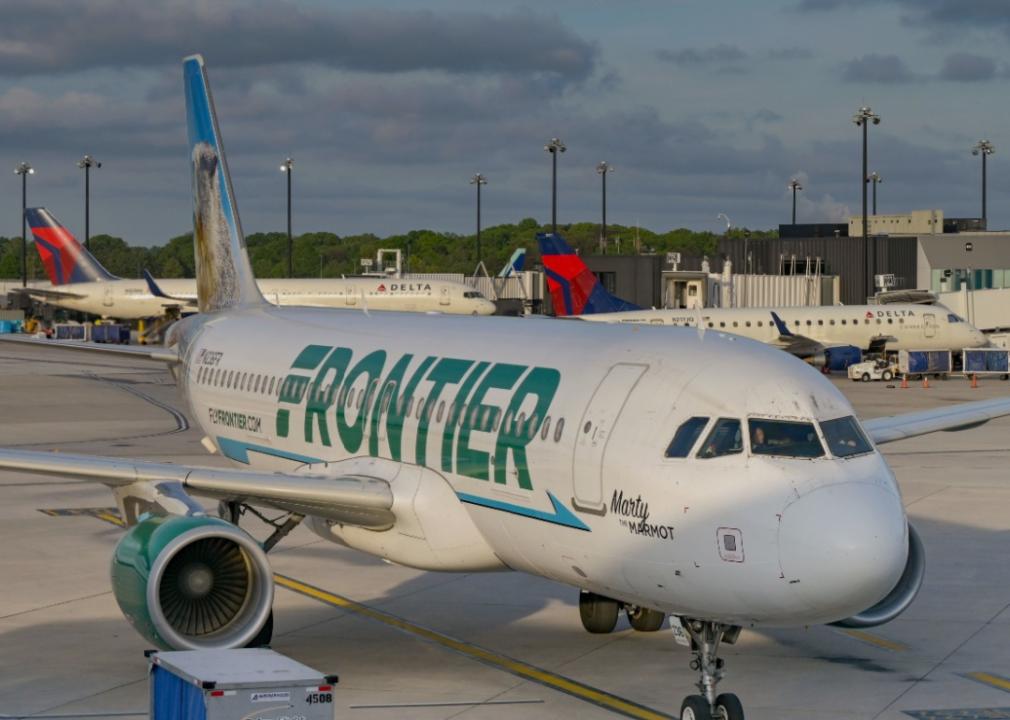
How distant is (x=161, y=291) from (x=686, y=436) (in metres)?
95.9

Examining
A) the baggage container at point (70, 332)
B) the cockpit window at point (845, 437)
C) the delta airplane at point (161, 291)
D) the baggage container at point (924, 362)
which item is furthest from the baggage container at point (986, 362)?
the cockpit window at point (845, 437)

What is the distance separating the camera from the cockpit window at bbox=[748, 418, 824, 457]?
1466 cm

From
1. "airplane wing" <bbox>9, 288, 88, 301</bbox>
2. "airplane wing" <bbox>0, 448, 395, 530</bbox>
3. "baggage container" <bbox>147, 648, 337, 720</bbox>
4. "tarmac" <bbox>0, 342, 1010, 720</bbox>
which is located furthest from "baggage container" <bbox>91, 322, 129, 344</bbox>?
"baggage container" <bbox>147, 648, 337, 720</bbox>

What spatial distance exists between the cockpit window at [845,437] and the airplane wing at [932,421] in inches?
223

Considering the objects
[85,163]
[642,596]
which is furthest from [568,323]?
[85,163]

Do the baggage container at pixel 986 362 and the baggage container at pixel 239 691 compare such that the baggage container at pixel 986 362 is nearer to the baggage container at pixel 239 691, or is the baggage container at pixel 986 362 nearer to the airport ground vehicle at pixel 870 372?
the airport ground vehicle at pixel 870 372

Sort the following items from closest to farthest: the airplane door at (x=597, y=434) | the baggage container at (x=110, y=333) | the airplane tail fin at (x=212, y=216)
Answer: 1. the airplane door at (x=597, y=434)
2. the airplane tail fin at (x=212, y=216)
3. the baggage container at (x=110, y=333)

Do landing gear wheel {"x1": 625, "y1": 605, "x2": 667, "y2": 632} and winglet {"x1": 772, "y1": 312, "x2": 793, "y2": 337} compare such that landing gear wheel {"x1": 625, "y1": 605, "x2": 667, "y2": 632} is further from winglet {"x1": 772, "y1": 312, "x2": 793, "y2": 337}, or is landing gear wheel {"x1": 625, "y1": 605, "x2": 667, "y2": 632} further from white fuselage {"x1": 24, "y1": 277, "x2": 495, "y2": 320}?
white fuselage {"x1": 24, "y1": 277, "x2": 495, "y2": 320}

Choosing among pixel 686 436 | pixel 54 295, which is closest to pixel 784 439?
pixel 686 436

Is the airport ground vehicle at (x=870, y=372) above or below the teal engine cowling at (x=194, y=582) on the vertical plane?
below

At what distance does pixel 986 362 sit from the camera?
77.4 meters

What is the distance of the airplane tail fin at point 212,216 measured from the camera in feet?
100

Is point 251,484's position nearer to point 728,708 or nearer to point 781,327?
point 728,708

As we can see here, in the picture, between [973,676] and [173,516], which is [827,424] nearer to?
[973,676]
